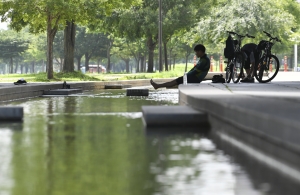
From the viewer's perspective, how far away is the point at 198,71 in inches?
813

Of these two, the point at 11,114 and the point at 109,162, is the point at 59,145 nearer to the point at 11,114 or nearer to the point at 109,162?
the point at 109,162

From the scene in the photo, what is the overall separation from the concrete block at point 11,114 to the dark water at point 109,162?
985 mm

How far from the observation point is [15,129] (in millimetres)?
11367

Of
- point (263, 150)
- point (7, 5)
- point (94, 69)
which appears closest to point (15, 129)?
point (263, 150)

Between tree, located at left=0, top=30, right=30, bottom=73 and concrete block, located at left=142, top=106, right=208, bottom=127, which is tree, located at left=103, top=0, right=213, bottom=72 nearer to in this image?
tree, located at left=0, top=30, right=30, bottom=73

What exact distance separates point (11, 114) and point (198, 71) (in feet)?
27.8

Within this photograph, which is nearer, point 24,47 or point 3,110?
point 3,110

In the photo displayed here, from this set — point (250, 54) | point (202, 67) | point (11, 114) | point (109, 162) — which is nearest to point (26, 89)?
point (202, 67)

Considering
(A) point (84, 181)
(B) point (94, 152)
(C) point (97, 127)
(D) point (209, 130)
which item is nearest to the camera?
(A) point (84, 181)

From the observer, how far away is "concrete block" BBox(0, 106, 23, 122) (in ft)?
42.8

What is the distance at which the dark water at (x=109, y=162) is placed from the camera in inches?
235

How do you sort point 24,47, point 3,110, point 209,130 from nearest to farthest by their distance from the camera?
point 209,130 → point 3,110 → point 24,47

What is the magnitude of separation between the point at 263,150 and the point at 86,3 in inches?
1462

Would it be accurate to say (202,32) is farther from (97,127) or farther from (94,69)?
(94,69)
